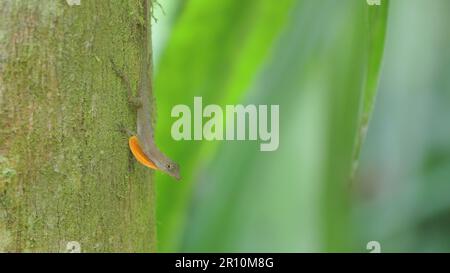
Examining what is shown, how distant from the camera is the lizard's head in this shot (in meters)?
1.23

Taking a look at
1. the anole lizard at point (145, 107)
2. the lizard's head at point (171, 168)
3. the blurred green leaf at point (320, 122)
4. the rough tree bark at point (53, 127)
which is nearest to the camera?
the rough tree bark at point (53, 127)

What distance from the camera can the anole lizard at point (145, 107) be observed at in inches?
40.6

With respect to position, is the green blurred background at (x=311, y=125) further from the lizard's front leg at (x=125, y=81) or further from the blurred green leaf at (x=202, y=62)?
the lizard's front leg at (x=125, y=81)

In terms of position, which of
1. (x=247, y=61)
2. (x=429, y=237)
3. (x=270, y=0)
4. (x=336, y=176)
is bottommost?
(x=429, y=237)

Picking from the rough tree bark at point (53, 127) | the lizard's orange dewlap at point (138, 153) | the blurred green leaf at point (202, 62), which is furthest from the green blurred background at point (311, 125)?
the rough tree bark at point (53, 127)

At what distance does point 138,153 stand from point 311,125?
4.03 feet

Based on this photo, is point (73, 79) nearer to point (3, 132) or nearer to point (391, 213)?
point (3, 132)

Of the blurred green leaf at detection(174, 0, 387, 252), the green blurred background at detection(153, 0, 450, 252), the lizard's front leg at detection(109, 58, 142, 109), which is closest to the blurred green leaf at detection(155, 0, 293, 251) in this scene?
the green blurred background at detection(153, 0, 450, 252)

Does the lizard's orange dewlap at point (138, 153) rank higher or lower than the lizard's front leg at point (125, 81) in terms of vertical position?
lower
